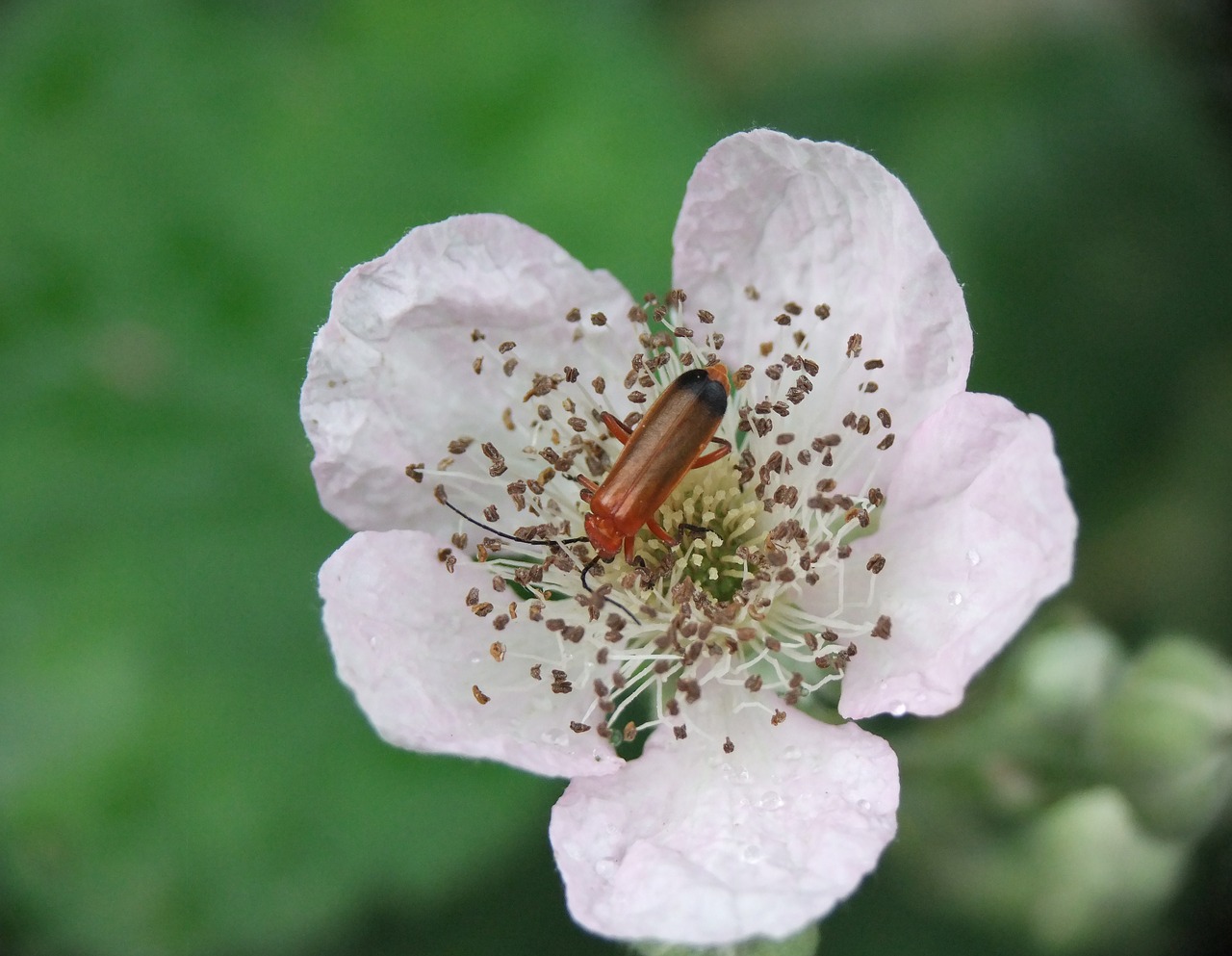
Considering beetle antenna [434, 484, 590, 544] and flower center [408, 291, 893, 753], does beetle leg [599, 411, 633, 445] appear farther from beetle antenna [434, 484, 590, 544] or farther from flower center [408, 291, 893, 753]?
beetle antenna [434, 484, 590, 544]

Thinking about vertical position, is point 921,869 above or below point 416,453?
below

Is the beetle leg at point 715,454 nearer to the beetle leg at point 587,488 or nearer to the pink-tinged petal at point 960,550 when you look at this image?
the beetle leg at point 587,488

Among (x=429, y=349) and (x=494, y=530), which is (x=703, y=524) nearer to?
(x=494, y=530)

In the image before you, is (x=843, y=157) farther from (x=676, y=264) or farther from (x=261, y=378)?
(x=261, y=378)

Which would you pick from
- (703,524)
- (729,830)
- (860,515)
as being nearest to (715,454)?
(703,524)

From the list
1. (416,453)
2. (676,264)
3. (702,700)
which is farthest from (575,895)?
(676,264)
